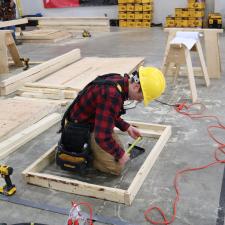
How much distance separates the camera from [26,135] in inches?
167

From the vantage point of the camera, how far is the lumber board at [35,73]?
595 cm

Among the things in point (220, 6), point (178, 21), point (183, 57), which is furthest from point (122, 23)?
point (183, 57)

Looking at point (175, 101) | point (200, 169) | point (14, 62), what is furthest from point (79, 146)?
point (14, 62)

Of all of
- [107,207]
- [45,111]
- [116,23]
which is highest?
[116,23]

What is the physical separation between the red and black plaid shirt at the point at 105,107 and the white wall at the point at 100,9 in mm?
9512

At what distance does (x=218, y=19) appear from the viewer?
1062 cm

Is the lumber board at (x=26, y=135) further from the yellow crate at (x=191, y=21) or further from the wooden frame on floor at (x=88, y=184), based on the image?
the yellow crate at (x=191, y=21)

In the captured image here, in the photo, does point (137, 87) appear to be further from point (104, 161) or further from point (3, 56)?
point (3, 56)

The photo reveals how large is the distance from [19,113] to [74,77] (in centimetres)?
183

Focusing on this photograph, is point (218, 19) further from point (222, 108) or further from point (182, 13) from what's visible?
point (222, 108)

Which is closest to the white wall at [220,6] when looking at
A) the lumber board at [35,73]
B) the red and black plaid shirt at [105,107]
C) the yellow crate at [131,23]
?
the yellow crate at [131,23]

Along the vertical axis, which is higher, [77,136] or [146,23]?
[146,23]

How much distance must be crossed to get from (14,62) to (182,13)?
6162 mm

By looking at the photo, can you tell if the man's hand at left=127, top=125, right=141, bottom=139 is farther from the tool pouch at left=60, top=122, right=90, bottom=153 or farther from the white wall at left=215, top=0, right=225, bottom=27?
the white wall at left=215, top=0, right=225, bottom=27
